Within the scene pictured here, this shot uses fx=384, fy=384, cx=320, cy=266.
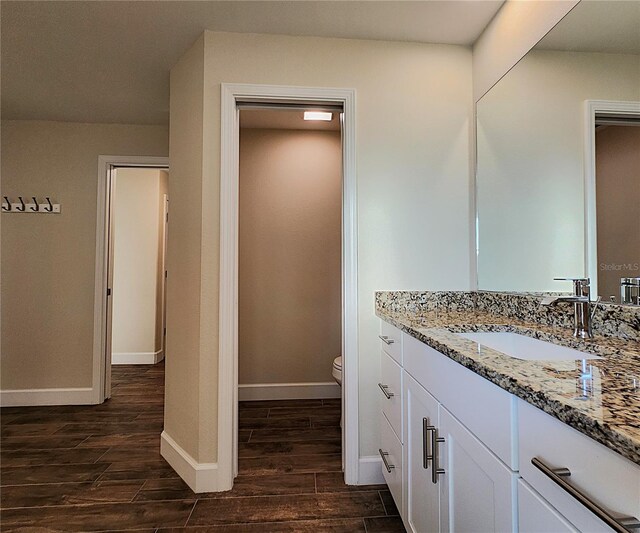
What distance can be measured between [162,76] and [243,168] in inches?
39.0

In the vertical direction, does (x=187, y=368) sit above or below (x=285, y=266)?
below

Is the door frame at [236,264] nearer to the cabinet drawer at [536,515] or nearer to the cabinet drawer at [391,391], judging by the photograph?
the cabinet drawer at [391,391]

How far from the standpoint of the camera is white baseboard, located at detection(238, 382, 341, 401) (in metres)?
3.26

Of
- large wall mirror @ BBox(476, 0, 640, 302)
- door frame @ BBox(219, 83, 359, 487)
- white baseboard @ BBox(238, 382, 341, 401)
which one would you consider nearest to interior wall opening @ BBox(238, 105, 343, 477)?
white baseboard @ BBox(238, 382, 341, 401)

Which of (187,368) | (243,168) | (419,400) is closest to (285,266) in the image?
(243,168)

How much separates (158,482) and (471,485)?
171cm

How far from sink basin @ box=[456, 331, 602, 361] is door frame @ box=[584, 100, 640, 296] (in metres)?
→ 0.27

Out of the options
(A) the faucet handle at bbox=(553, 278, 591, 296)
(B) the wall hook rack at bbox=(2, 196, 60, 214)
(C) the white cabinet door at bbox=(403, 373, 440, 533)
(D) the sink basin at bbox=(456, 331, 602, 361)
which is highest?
(B) the wall hook rack at bbox=(2, 196, 60, 214)

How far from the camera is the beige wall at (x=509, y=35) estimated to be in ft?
5.10

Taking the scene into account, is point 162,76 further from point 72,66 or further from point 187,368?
point 187,368

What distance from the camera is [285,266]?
3.34m

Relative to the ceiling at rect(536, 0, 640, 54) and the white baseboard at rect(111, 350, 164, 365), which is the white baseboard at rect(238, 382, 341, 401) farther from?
the ceiling at rect(536, 0, 640, 54)

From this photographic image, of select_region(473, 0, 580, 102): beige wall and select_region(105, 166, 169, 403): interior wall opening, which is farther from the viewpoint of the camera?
select_region(105, 166, 169, 403): interior wall opening

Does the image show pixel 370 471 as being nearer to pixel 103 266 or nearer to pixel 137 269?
pixel 103 266
